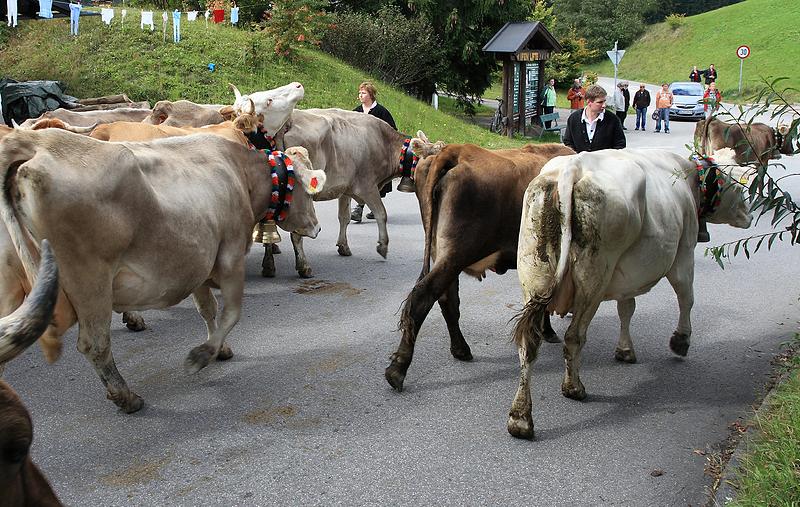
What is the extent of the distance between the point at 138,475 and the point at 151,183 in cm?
180

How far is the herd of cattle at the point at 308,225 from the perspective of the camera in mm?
4562

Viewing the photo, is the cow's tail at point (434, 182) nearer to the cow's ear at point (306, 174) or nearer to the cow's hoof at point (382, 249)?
the cow's ear at point (306, 174)

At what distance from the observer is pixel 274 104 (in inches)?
340

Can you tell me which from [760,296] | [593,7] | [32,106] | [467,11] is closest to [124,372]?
[760,296]

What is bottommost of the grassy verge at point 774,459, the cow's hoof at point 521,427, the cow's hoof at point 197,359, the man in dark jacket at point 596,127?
A: the cow's hoof at point 521,427

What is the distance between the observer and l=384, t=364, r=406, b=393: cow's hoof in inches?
222

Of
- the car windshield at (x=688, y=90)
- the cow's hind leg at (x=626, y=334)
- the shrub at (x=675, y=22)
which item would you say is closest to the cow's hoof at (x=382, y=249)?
the cow's hind leg at (x=626, y=334)

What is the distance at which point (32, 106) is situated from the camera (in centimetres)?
1566

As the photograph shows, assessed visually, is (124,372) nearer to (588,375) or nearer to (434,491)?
(434,491)

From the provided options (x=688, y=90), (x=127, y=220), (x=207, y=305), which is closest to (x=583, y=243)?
(x=127, y=220)

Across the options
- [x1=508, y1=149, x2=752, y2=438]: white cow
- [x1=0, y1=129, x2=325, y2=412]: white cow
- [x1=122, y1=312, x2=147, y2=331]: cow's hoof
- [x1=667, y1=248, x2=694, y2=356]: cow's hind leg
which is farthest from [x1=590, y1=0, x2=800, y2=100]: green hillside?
[x1=0, y1=129, x2=325, y2=412]: white cow

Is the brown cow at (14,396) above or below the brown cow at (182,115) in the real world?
below

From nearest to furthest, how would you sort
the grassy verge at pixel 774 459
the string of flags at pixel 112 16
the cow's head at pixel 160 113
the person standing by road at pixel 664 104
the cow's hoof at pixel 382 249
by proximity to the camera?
the grassy verge at pixel 774 459 → the cow's head at pixel 160 113 → the cow's hoof at pixel 382 249 → the string of flags at pixel 112 16 → the person standing by road at pixel 664 104

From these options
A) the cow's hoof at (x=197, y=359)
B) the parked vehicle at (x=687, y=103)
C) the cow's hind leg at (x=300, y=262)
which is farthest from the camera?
the parked vehicle at (x=687, y=103)
